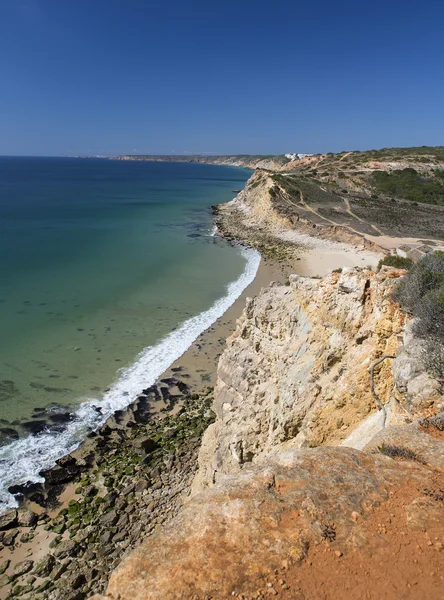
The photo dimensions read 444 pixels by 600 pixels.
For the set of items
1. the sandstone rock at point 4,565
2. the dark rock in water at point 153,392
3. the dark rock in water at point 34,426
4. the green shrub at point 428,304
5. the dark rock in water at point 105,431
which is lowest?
the sandstone rock at point 4,565

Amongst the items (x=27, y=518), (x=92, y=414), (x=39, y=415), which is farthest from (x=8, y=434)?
(x=27, y=518)

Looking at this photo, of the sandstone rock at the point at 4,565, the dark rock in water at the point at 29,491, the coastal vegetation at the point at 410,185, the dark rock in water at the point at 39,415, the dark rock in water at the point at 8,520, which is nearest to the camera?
the sandstone rock at the point at 4,565

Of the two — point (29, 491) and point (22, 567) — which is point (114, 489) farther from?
point (22, 567)

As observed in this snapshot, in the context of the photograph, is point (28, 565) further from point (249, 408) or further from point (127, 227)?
point (127, 227)

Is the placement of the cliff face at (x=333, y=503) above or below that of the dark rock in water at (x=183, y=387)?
above

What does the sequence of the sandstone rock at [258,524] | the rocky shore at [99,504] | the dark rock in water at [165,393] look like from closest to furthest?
the sandstone rock at [258,524] < the rocky shore at [99,504] < the dark rock in water at [165,393]

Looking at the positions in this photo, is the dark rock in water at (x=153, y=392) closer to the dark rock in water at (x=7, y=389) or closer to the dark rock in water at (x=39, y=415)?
the dark rock in water at (x=39, y=415)

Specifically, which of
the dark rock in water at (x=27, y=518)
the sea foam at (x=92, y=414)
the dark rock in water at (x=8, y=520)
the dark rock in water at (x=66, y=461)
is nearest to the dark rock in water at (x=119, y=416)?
the sea foam at (x=92, y=414)
